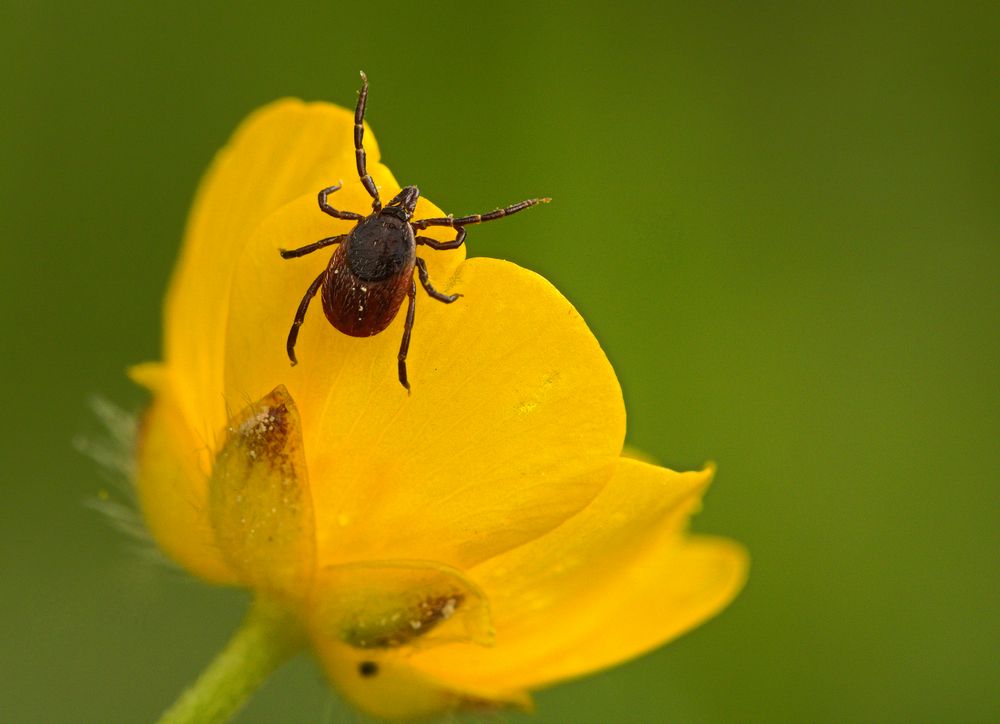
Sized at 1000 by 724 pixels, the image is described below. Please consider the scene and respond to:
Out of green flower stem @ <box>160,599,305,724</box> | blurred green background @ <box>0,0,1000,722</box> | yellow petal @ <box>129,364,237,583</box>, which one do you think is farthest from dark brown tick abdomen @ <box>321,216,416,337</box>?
blurred green background @ <box>0,0,1000,722</box>

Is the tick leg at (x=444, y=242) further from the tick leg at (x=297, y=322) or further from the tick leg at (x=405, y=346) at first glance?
the tick leg at (x=297, y=322)

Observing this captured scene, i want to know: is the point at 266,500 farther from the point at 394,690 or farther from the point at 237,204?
the point at 237,204

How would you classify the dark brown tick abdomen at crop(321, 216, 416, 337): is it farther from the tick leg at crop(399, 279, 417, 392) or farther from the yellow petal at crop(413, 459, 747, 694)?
the yellow petal at crop(413, 459, 747, 694)

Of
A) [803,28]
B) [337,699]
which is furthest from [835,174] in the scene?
[337,699]

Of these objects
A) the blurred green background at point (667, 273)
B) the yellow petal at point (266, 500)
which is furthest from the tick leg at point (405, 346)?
the blurred green background at point (667, 273)

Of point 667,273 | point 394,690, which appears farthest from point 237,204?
point 667,273

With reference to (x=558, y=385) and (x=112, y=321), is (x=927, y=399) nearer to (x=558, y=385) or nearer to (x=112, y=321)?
(x=112, y=321)
